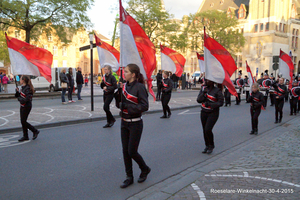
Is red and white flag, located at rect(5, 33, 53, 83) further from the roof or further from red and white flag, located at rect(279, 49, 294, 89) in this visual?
the roof

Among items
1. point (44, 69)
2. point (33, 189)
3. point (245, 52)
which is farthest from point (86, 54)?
point (33, 189)

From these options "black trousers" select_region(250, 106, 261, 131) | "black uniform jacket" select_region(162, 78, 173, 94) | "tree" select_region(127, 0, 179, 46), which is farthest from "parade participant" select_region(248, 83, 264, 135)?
"tree" select_region(127, 0, 179, 46)

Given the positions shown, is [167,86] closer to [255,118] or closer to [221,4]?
[255,118]

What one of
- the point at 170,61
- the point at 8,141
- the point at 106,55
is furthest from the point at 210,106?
the point at 170,61

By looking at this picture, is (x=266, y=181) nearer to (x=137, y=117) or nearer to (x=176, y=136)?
(x=137, y=117)

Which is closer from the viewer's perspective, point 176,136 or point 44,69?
point 176,136

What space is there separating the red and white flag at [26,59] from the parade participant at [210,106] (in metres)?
5.00

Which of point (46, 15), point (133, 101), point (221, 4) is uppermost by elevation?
point (221, 4)

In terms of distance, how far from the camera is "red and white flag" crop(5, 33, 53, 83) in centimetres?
791

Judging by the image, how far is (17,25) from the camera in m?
19.8

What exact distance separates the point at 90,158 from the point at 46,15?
1765 cm

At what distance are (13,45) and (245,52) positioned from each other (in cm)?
5784

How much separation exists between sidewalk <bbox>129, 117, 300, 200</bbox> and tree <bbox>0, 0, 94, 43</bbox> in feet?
57.4

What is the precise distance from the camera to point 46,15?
20453mm
